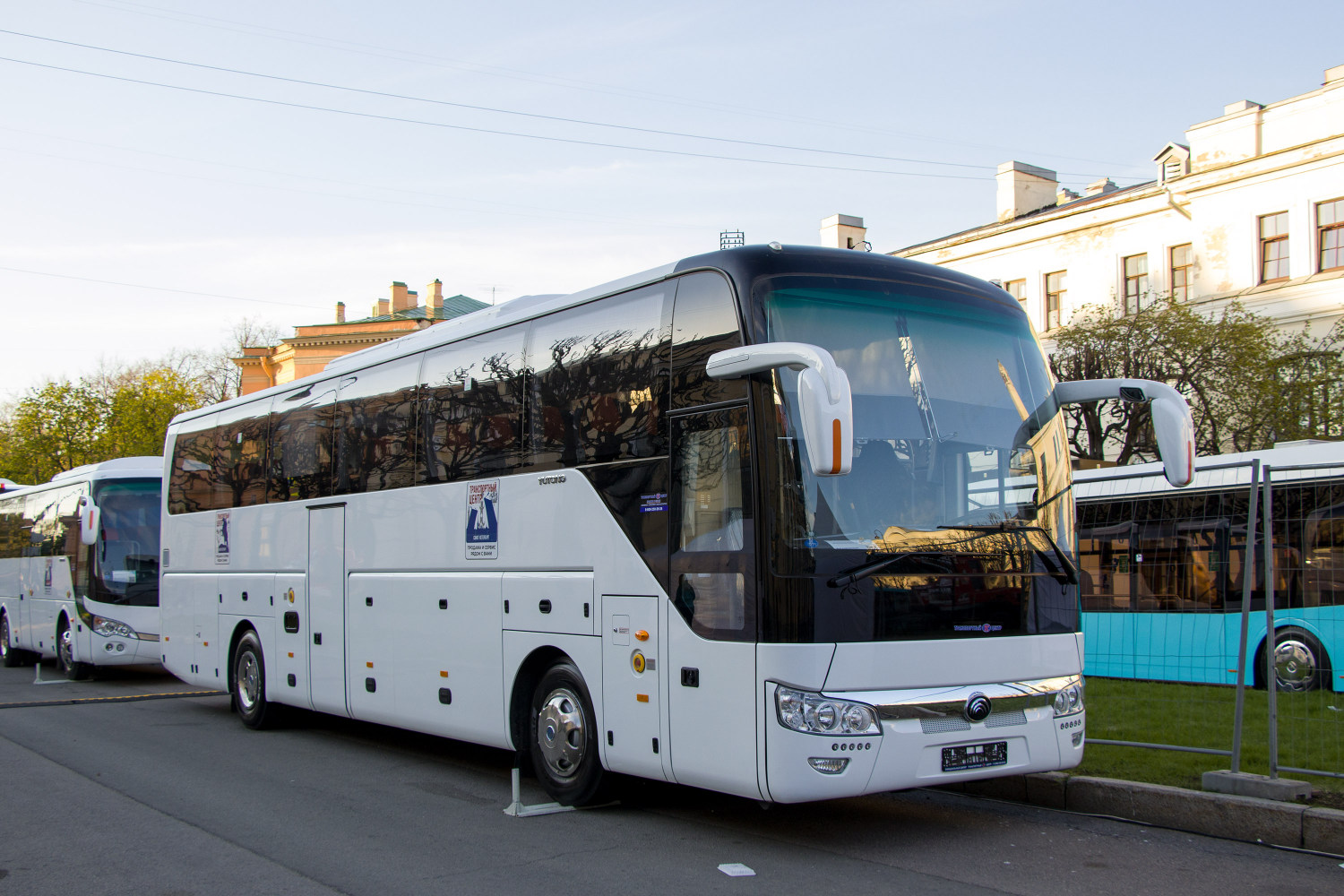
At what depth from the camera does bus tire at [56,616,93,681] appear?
19078mm

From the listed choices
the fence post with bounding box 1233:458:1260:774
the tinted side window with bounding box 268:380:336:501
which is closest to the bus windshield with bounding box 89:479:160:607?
the tinted side window with bounding box 268:380:336:501

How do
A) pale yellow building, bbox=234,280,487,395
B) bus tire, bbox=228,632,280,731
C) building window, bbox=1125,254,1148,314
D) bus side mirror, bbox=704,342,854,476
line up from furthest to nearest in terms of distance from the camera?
pale yellow building, bbox=234,280,487,395, building window, bbox=1125,254,1148,314, bus tire, bbox=228,632,280,731, bus side mirror, bbox=704,342,854,476

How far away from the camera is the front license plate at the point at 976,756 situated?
6.77m

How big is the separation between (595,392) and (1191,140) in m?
32.4

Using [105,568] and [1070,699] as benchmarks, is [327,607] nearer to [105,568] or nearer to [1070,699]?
[1070,699]

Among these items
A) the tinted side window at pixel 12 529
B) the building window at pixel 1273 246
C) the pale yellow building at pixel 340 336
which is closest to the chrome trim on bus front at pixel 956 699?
the tinted side window at pixel 12 529

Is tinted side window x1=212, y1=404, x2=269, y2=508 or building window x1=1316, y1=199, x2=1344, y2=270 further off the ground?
building window x1=1316, y1=199, x2=1344, y2=270

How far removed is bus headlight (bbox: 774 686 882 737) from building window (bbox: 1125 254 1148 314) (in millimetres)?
32643

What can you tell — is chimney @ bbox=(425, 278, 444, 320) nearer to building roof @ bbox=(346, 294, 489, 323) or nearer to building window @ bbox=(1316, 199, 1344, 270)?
building roof @ bbox=(346, 294, 489, 323)

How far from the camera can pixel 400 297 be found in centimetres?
7631

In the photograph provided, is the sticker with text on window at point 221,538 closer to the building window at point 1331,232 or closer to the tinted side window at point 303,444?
the tinted side window at point 303,444

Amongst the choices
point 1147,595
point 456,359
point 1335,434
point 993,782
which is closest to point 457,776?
point 456,359

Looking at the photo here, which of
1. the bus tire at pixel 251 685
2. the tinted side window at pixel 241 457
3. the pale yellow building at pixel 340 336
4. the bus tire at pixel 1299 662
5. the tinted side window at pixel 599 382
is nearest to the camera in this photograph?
the tinted side window at pixel 599 382

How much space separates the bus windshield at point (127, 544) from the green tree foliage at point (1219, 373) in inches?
839
